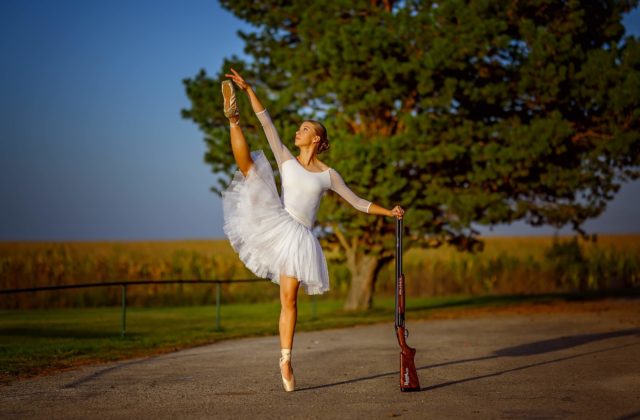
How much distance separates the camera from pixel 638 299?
2809 cm

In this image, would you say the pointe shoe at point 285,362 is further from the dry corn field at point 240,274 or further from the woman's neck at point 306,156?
the dry corn field at point 240,274

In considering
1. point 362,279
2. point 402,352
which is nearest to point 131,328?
point 362,279

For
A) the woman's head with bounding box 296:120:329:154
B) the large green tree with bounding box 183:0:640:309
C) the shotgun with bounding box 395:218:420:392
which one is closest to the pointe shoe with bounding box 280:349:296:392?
the shotgun with bounding box 395:218:420:392

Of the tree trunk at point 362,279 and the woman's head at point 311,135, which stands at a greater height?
the woman's head at point 311,135

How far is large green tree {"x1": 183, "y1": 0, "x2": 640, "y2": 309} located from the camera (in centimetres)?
2095

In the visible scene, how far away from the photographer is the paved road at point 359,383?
737cm

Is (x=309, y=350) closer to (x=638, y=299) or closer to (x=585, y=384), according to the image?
(x=585, y=384)

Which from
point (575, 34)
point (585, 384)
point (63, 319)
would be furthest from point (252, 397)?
point (575, 34)

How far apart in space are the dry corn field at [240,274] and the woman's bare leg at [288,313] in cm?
1724

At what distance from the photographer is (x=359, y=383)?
9203 millimetres

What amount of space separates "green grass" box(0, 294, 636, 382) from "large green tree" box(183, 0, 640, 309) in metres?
3.08

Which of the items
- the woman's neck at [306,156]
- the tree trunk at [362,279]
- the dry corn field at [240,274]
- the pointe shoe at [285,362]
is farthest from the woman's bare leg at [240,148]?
the dry corn field at [240,274]

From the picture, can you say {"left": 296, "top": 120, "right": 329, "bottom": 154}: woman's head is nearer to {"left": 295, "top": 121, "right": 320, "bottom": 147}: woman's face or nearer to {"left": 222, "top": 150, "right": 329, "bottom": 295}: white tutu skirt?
{"left": 295, "top": 121, "right": 320, "bottom": 147}: woman's face

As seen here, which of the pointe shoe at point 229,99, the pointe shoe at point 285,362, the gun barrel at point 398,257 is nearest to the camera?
the pointe shoe at point 229,99
